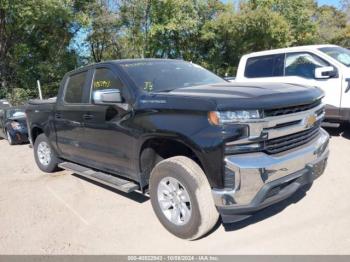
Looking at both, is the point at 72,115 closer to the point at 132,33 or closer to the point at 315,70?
the point at 315,70

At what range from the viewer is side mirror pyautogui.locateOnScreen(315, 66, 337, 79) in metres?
7.26

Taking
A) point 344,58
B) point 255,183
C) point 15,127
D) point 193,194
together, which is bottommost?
point 15,127

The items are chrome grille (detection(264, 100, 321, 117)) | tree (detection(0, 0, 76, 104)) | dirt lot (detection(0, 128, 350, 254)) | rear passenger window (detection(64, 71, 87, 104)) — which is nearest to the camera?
chrome grille (detection(264, 100, 321, 117))

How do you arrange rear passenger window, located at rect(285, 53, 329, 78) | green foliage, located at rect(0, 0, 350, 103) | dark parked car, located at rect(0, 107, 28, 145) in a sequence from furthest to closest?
green foliage, located at rect(0, 0, 350, 103) → dark parked car, located at rect(0, 107, 28, 145) → rear passenger window, located at rect(285, 53, 329, 78)

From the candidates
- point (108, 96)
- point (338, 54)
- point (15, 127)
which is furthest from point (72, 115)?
point (15, 127)

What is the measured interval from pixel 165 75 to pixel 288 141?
1812mm

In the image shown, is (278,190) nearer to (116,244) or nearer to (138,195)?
(116,244)

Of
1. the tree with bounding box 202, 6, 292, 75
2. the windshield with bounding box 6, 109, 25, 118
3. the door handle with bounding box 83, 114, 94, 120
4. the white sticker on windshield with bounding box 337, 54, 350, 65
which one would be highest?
the tree with bounding box 202, 6, 292, 75

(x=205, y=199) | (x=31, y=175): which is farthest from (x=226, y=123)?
(x=31, y=175)

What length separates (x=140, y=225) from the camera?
4172 millimetres

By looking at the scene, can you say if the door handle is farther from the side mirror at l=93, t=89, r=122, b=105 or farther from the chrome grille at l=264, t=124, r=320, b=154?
the chrome grille at l=264, t=124, r=320, b=154

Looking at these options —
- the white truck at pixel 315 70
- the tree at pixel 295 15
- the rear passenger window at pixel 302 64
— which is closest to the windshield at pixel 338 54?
the white truck at pixel 315 70

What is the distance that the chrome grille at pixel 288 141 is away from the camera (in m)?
3.38

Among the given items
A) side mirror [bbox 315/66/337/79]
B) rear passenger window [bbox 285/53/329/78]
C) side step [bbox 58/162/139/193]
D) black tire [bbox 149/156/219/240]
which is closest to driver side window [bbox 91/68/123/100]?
side step [bbox 58/162/139/193]
